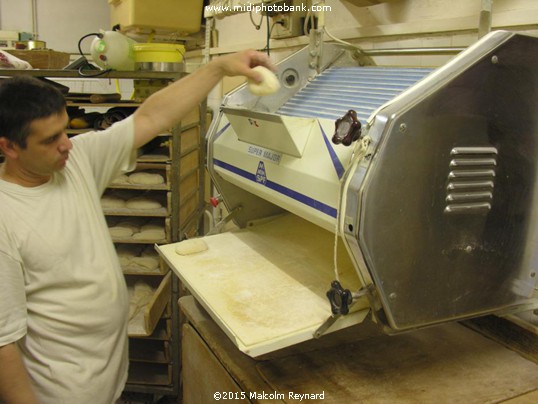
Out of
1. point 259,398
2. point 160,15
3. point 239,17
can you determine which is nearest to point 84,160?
point 259,398

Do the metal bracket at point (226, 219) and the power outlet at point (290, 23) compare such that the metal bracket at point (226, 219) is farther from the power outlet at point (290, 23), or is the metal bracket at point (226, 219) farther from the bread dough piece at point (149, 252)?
the bread dough piece at point (149, 252)

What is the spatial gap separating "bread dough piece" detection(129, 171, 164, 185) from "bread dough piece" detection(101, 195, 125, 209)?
140 mm

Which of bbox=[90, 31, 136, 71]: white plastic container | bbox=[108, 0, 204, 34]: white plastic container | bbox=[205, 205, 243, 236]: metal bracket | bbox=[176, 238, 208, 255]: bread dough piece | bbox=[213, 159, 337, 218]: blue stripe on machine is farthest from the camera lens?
bbox=[108, 0, 204, 34]: white plastic container

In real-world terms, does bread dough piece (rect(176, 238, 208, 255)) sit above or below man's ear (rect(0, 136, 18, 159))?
below

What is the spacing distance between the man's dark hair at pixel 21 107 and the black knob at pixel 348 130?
2.31 feet

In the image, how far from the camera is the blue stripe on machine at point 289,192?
0.94 metres

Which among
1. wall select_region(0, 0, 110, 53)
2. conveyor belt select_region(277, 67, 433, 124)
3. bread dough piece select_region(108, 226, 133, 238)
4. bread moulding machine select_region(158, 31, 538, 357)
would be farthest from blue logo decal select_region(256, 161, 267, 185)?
wall select_region(0, 0, 110, 53)

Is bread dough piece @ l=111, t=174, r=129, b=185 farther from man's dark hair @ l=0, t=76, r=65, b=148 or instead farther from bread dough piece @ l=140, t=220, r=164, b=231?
man's dark hair @ l=0, t=76, r=65, b=148

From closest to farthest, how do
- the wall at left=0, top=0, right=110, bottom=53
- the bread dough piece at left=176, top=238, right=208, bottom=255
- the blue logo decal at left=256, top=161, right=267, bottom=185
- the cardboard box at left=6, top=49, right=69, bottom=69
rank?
the blue logo decal at left=256, top=161, right=267, bottom=185, the bread dough piece at left=176, top=238, right=208, bottom=255, the cardboard box at left=6, top=49, right=69, bottom=69, the wall at left=0, top=0, right=110, bottom=53

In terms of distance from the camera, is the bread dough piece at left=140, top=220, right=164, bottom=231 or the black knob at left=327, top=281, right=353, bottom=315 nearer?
the black knob at left=327, top=281, right=353, bottom=315

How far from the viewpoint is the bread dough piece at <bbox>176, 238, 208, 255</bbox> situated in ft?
4.32

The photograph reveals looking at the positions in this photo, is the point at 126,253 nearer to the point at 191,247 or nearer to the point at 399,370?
the point at 191,247

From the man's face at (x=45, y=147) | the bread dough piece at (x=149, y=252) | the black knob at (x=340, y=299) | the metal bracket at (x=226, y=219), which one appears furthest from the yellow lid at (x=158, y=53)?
the black knob at (x=340, y=299)

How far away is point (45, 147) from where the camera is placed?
1135 millimetres
